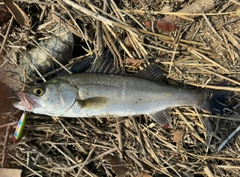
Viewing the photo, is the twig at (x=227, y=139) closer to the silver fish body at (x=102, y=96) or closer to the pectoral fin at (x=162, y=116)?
the silver fish body at (x=102, y=96)

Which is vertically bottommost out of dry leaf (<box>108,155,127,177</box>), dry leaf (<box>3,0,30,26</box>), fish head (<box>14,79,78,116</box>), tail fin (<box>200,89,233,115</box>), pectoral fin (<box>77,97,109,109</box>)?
dry leaf (<box>108,155,127,177</box>)

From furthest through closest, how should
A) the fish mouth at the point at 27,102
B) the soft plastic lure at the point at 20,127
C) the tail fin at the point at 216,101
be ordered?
1. the tail fin at the point at 216,101
2. the soft plastic lure at the point at 20,127
3. the fish mouth at the point at 27,102

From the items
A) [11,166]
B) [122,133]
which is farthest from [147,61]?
[11,166]

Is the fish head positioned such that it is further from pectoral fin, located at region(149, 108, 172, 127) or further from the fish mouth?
pectoral fin, located at region(149, 108, 172, 127)

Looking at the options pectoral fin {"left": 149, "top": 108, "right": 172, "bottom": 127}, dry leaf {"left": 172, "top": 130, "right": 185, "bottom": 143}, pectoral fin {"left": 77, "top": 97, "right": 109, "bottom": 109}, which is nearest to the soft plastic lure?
pectoral fin {"left": 77, "top": 97, "right": 109, "bottom": 109}

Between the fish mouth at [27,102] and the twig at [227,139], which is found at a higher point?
the fish mouth at [27,102]

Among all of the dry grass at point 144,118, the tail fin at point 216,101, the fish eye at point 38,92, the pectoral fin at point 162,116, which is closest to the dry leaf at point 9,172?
the dry grass at point 144,118

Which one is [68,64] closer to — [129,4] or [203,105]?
A: [129,4]
